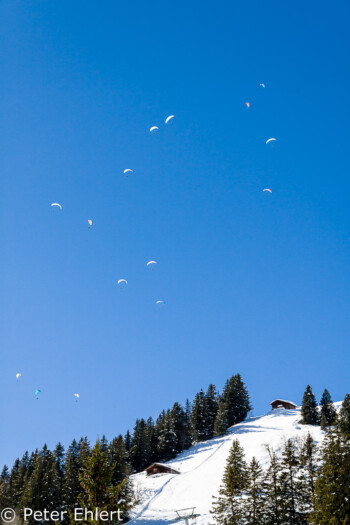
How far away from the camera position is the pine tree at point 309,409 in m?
81.7

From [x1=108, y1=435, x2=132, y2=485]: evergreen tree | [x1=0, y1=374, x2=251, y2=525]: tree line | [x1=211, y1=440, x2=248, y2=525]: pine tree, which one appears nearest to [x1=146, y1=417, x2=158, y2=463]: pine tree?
[x1=0, y1=374, x2=251, y2=525]: tree line

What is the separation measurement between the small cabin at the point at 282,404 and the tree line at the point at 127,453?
20.9 feet

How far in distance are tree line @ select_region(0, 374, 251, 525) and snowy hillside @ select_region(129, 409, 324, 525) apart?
10.9ft

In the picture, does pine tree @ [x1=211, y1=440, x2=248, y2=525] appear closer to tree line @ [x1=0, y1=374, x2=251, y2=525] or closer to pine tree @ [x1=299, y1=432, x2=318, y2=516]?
pine tree @ [x1=299, y1=432, x2=318, y2=516]

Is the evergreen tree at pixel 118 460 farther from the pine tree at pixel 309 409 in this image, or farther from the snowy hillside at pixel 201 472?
the pine tree at pixel 309 409

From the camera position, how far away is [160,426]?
10288cm

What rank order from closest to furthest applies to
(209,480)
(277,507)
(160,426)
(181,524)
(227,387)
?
(277,507)
(181,524)
(209,480)
(160,426)
(227,387)

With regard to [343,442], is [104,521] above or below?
below

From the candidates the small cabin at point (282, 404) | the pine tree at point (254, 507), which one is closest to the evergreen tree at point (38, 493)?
the pine tree at point (254, 507)

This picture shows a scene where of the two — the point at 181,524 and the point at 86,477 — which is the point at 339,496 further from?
the point at 181,524

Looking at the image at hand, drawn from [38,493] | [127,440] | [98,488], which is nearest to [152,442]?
[127,440]

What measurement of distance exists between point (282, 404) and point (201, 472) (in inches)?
1669

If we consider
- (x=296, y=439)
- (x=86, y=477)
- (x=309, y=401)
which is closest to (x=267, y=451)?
(x=296, y=439)

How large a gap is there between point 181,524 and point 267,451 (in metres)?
21.2
